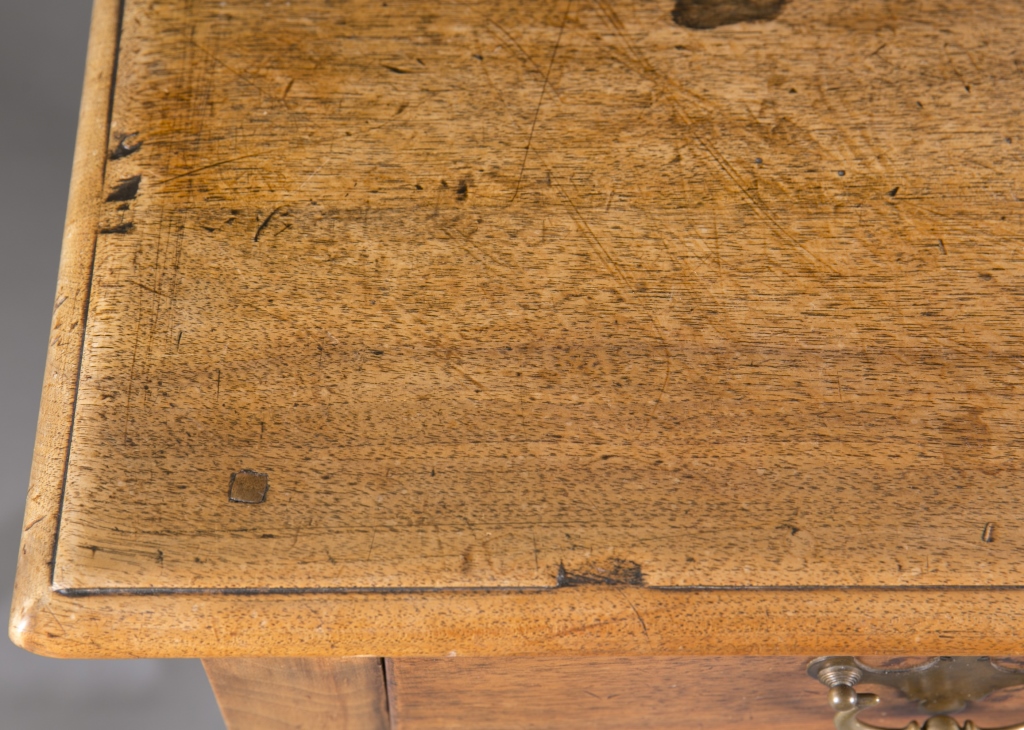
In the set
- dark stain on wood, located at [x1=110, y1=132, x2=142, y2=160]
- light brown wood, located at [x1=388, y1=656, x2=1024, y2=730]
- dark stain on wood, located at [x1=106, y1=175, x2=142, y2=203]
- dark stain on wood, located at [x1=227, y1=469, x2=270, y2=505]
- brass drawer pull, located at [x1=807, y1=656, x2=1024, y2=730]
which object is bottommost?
light brown wood, located at [x1=388, y1=656, x2=1024, y2=730]

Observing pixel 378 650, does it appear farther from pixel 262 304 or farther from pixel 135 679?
pixel 135 679

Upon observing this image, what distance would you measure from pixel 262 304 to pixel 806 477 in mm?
285

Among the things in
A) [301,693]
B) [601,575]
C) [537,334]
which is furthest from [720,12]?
[301,693]

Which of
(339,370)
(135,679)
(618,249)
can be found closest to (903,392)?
(618,249)

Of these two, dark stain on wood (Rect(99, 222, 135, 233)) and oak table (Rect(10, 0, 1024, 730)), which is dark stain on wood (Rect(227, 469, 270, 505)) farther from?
dark stain on wood (Rect(99, 222, 135, 233))

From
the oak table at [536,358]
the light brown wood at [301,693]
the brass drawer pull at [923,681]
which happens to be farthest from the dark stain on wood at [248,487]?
the brass drawer pull at [923,681]

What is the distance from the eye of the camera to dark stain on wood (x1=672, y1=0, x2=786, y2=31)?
1.97 ft

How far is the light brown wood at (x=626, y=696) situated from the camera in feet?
1.82

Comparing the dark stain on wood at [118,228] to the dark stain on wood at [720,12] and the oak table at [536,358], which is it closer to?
the oak table at [536,358]

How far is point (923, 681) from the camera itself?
1.82 ft

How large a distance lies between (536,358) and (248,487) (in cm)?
15

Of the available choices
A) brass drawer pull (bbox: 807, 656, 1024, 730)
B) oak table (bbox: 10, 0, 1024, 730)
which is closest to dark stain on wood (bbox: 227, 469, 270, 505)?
oak table (bbox: 10, 0, 1024, 730)

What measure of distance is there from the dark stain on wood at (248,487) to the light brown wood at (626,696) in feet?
0.46

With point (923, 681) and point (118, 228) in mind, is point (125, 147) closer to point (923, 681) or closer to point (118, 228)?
point (118, 228)
